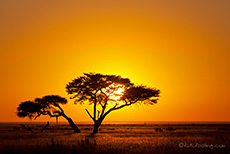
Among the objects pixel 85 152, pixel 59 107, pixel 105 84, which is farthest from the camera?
pixel 59 107

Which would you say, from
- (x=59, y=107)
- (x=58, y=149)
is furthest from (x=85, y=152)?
(x=59, y=107)

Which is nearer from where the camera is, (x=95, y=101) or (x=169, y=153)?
(x=169, y=153)

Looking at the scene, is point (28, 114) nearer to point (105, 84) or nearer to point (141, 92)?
point (105, 84)

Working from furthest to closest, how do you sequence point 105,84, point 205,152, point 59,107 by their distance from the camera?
1. point 59,107
2. point 105,84
3. point 205,152

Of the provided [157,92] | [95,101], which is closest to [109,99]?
[95,101]

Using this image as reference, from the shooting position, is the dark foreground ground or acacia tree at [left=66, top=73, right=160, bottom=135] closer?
the dark foreground ground

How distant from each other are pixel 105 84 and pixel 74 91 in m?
5.14

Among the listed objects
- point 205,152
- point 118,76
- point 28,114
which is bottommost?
point 205,152

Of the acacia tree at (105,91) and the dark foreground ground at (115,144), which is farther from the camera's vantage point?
the acacia tree at (105,91)

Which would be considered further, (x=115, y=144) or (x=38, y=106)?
(x=38, y=106)

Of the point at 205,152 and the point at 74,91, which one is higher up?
the point at 74,91

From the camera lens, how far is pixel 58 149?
2230cm

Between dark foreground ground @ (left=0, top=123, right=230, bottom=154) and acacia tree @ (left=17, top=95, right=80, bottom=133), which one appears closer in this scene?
dark foreground ground @ (left=0, top=123, right=230, bottom=154)

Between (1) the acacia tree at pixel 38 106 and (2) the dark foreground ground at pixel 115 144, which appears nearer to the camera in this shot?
(2) the dark foreground ground at pixel 115 144
